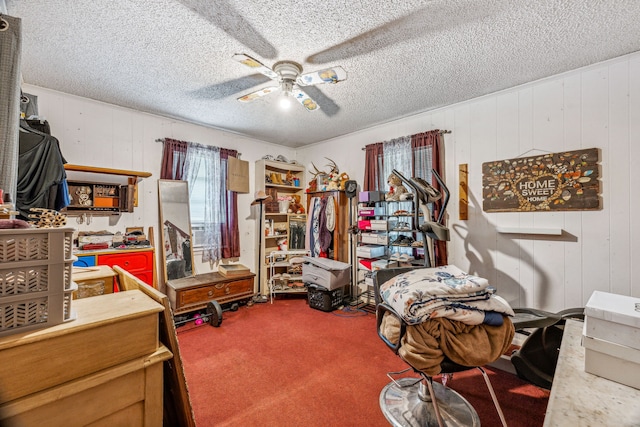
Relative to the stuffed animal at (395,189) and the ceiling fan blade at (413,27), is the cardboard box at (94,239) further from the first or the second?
the stuffed animal at (395,189)

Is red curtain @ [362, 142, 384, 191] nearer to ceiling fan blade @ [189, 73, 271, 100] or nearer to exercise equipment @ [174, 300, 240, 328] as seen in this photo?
ceiling fan blade @ [189, 73, 271, 100]

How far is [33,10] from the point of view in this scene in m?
1.65

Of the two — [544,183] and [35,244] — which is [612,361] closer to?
[35,244]

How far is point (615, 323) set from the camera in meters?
0.92

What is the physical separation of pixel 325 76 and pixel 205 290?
2757 millimetres

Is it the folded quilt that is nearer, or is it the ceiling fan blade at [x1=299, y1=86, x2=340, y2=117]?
the folded quilt

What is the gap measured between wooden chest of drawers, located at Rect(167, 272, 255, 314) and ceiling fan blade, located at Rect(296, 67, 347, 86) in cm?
258

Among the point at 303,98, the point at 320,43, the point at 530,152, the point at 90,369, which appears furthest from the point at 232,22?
the point at 530,152

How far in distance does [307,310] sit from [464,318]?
8.06 feet

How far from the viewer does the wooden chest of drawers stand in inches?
123

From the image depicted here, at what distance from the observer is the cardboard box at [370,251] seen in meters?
3.45

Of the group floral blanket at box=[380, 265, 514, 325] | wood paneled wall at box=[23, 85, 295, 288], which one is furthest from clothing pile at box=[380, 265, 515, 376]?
wood paneled wall at box=[23, 85, 295, 288]

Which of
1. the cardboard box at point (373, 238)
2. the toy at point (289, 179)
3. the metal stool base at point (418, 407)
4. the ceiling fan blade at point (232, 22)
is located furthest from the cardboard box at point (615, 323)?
the toy at point (289, 179)

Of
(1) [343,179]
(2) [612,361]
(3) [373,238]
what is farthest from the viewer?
(1) [343,179]
